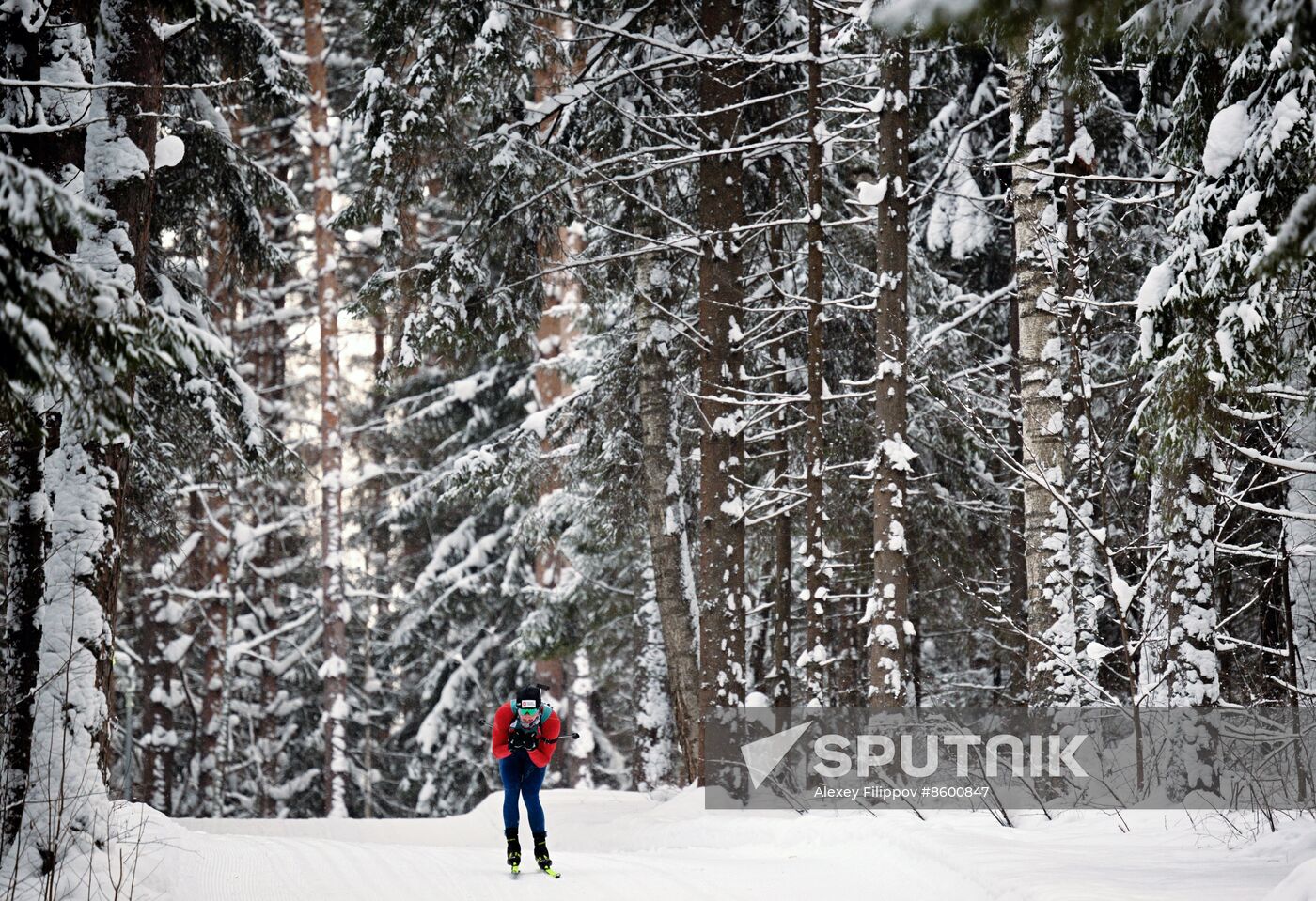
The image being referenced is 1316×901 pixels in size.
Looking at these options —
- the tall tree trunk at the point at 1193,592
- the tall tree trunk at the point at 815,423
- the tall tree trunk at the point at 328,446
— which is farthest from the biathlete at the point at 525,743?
the tall tree trunk at the point at 328,446

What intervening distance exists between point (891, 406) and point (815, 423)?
4.68 ft

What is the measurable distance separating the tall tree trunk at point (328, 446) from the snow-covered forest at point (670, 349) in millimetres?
86

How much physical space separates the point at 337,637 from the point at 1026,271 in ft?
43.9

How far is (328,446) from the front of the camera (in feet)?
64.3

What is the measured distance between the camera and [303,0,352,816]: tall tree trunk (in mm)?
18531

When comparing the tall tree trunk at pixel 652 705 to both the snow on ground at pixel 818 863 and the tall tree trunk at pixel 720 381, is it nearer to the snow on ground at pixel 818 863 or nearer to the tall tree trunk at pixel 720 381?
the tall tree trunk at pixel 720 381

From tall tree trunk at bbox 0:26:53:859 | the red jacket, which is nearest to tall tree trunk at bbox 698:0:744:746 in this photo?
the red jacket

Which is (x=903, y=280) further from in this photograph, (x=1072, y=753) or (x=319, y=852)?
(x=319, y=852)

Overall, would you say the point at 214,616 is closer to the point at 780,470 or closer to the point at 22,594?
the point at 780,470

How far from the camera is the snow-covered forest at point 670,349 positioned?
20.7 feet

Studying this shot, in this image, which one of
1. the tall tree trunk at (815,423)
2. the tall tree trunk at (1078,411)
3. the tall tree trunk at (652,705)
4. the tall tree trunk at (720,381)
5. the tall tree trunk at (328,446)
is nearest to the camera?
the tall tree trunk at (1078,411)

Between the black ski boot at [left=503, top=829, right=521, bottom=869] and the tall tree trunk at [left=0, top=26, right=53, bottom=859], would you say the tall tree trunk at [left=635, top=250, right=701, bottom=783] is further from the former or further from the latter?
the tall tree trunk at [left=0, top=26, right=53, bottom=859]

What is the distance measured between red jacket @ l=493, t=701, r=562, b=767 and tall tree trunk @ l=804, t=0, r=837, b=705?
343 centimetres

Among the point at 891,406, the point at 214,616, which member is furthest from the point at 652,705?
the point at 891,406
